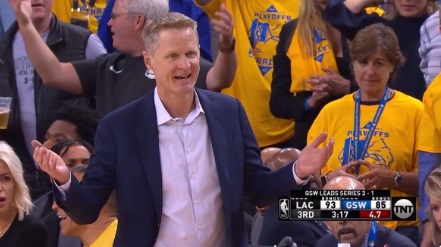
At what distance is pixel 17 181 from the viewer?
6465 mm

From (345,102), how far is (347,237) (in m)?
1.49

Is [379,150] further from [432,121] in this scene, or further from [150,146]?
[150,146]

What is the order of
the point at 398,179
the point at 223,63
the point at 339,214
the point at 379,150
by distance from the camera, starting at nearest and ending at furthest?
the point at 339,214
the point at 398,179
the point at 379,150
the point at 223,63

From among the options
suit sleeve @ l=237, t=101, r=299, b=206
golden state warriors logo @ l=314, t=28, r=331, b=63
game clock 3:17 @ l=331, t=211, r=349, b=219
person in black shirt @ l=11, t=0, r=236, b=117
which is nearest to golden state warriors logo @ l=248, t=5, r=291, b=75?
golden state warriors logo @ l=314, t=28, r=331, b=63

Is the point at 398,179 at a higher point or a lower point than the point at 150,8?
lower

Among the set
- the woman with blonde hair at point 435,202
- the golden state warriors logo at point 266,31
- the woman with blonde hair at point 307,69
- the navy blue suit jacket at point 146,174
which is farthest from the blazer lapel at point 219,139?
the golden state warriors logo at point 266,31

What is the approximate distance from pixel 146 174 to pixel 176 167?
134 mm

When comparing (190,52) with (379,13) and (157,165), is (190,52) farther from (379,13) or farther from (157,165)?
(379,13)

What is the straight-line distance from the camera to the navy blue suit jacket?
4.81 meters

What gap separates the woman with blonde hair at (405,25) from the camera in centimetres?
743

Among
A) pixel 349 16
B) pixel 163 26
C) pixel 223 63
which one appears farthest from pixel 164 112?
pixel 349 16

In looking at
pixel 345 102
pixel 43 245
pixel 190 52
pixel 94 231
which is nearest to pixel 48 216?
pixel 43 245

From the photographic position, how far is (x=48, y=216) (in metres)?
6.98

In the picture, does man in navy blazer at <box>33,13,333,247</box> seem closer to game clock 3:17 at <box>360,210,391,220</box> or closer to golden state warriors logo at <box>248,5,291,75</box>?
game clock 3:17 at <box>360,210,391,220</box>
